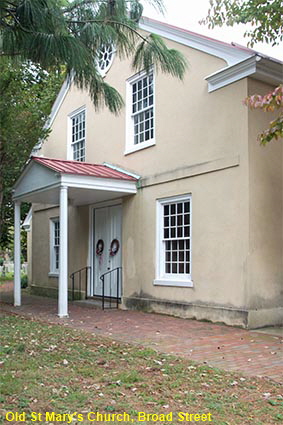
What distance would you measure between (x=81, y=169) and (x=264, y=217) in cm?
451

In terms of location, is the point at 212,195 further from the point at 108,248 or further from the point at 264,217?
the point at 108,248

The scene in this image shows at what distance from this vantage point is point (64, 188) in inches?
411

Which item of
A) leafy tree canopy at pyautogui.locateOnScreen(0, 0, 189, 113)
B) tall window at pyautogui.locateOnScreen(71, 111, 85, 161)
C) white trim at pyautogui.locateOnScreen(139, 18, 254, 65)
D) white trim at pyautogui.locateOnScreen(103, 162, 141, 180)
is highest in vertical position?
white trim at pyautogui.locateOnScreen(139, 18, 254, 65)

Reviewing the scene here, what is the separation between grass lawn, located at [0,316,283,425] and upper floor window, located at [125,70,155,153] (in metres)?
6.44

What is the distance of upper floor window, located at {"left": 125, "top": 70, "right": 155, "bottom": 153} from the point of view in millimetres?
11641

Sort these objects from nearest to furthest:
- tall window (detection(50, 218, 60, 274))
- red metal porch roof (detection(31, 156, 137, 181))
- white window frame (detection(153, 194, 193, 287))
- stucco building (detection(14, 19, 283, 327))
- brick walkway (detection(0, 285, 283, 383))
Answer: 1. brick walkway (detection(0, 285, 283, 383))
2. stucco building (detection(14, 19, 283, 327))
3. white window frame (detection(153, 194, 193, 287))
4. red metal porch roof (detection(31, 156, 137, 181))
5. tall window (detection(50, 218, 60, 274))

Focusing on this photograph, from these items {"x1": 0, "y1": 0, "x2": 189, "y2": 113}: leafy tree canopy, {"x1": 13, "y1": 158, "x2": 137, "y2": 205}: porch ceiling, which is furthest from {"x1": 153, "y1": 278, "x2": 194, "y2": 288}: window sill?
{"x1": 0, "y1": 0, "x2": 189, "y2": 113}: leafy tree canopy

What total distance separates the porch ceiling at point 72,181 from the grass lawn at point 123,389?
4.73 m

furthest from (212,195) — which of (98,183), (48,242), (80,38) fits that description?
(48,242)

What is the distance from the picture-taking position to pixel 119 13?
18.9ft

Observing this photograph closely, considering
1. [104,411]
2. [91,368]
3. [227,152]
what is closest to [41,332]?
[91,368]

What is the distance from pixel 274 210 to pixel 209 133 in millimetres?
2101

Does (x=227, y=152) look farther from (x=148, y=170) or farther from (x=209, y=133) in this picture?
(x=148, y=170)

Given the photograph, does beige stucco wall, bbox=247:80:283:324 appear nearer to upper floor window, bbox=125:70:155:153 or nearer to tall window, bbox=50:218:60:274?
upper floor window, bbox=125:70:155:153
